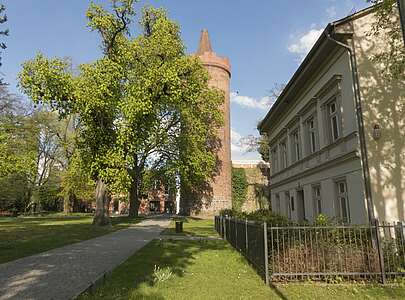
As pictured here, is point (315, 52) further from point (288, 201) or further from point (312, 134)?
point (288, 201)

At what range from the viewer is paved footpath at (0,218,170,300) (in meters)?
6.99

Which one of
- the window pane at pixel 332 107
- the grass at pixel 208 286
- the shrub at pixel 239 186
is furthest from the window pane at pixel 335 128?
the shrub at pixel 239 186

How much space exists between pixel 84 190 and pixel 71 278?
4625 centimetres

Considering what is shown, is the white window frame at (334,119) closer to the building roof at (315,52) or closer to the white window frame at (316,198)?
the building roof at (315,52)

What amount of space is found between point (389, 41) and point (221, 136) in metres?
32.4

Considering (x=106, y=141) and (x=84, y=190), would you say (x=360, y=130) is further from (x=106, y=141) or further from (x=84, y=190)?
(x=84, y=190)

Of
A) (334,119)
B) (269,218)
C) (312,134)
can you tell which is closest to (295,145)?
(312,134)

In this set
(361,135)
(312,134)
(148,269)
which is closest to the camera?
(148,269)

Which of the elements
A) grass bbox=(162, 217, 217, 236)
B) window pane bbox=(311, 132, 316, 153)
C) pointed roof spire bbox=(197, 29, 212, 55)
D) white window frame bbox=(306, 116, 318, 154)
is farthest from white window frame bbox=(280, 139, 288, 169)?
pointed roof spire bbox=(197, 29, 212, 55)

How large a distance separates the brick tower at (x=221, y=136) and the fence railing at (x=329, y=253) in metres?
33.2

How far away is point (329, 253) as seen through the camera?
8414 mm

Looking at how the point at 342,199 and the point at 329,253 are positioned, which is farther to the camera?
the point at 342,199

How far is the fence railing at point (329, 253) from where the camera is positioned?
834 centimetres

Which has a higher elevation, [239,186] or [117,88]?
[117,88]
